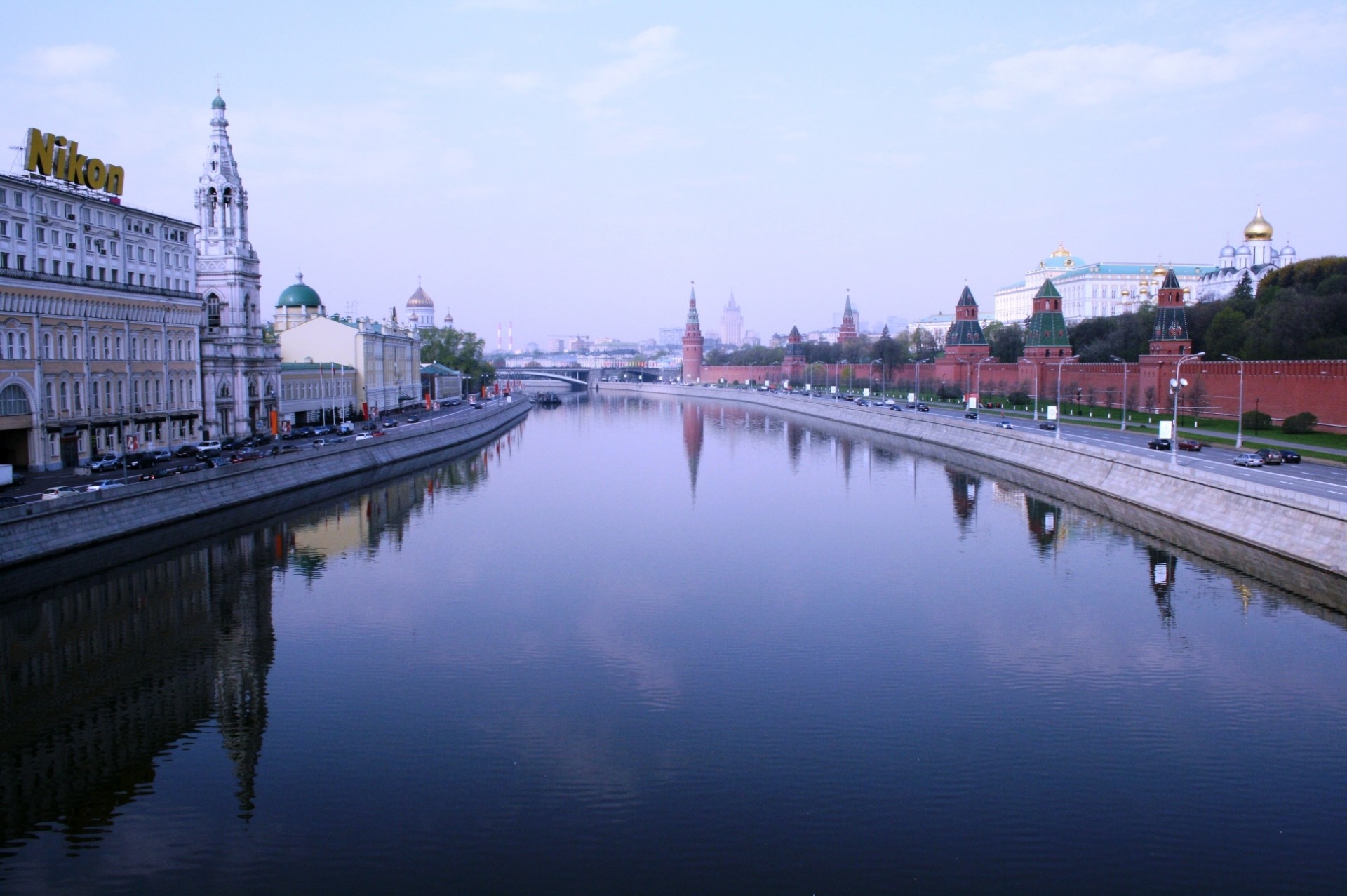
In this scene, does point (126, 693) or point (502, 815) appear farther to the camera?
point (126, 693)

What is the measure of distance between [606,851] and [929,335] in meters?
121

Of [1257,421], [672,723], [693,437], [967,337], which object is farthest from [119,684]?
[967,337]

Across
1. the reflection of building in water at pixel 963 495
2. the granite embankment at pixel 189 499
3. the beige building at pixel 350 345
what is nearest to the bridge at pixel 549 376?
the beige building at pixel 350 345

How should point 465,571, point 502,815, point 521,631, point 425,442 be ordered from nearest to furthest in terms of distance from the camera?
point 502,815, point 521,631, point 465,571, point 425,442

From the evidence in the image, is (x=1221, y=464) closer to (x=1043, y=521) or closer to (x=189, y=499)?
(x=1043, y=521)

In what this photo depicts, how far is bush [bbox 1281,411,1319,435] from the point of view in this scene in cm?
4012

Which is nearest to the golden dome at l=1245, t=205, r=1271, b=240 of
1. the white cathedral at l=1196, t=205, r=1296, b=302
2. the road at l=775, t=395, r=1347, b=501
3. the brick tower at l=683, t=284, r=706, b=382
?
the white cathedral at l=1196, t=205, r=1296, b=302

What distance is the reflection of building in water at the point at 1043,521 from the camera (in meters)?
28.0

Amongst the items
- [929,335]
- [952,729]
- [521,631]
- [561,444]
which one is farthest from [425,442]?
[929,335]

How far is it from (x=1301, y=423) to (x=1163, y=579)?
22246 millimetres

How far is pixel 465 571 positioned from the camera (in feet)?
78.5

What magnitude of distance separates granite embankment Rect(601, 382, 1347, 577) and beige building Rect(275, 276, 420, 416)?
111ft

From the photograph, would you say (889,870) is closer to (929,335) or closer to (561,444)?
(561,444)

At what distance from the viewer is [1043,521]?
31.1m
